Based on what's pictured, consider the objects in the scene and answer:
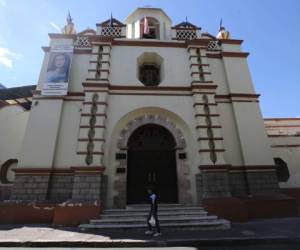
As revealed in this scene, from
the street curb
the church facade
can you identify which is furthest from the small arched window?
the street curb

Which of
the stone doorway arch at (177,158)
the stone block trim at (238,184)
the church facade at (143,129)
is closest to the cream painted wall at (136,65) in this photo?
the church facade at (143,129)

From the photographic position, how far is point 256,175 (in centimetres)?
1093

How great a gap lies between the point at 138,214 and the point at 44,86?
28.6 feet

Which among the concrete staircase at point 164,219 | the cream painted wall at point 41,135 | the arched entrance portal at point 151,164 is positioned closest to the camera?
the concrete staircase at point 164,219

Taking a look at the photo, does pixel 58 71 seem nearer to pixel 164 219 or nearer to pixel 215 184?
pixel 164 219

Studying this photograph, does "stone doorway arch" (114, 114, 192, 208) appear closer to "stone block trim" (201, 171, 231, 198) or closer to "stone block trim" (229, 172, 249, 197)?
"stone block trim" (201, 171, 231, 198)

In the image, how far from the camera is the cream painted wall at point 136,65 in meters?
12.4

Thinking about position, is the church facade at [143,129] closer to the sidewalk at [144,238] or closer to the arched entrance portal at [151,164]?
the arched entrance portal at [151,164]

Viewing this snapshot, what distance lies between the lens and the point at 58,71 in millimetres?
12328

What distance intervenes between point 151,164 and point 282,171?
8963 millimetres

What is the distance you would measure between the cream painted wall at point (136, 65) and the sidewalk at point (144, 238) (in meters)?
7.88

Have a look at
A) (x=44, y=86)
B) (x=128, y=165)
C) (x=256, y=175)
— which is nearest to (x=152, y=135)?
(x=128, y=165)

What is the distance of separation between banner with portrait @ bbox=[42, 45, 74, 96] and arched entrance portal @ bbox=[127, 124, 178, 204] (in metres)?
4.95

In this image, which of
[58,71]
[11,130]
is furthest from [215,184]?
[11,130]
